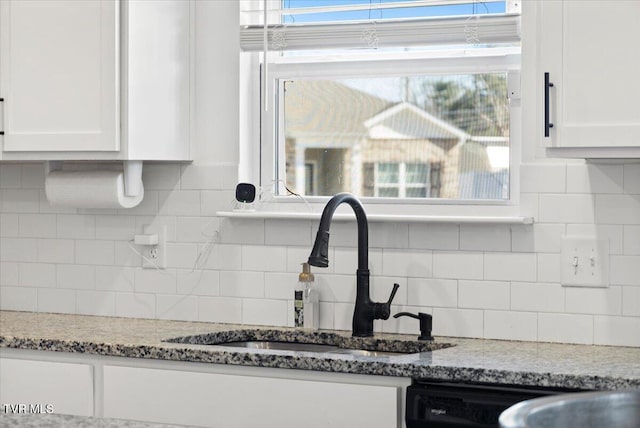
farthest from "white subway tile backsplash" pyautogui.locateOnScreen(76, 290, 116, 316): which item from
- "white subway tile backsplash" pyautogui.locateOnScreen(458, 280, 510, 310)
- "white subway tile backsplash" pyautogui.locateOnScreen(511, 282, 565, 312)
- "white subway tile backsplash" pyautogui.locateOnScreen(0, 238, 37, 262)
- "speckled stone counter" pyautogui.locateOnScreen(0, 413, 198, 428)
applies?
"speckled stone counter" pyautogui.locateOnScreen(0, 413, 198, 428)

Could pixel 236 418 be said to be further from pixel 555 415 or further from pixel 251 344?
pixel 555 415

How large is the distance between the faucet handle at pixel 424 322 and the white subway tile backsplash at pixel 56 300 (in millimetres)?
1241

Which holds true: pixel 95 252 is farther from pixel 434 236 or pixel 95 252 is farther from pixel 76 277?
pixel 434 236

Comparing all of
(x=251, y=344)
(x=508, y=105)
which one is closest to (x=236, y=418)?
(x=251, y=344)

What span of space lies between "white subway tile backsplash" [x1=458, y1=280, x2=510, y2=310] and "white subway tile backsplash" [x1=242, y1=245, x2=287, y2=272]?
0.59m

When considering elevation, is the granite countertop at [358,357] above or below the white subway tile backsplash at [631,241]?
below

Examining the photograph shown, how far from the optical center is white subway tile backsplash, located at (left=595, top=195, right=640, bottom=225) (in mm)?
2877

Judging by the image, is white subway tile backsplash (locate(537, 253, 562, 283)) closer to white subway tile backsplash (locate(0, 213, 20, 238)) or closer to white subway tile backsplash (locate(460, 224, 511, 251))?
white subway tile backsplash (locate(460, 224, 511, 251))

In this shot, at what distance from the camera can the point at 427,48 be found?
3248 millimetres

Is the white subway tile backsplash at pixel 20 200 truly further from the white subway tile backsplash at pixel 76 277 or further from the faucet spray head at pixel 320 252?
the faucet spray head at pixel 320 252

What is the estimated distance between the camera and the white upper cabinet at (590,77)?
256cm

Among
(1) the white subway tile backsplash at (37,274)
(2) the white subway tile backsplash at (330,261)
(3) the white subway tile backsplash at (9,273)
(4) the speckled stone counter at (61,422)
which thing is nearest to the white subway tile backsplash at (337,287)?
(2) the white subway tile backsplash at (330,261)

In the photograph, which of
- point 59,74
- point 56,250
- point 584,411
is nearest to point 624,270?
point 59,74

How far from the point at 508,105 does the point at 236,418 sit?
1267 millimetres
